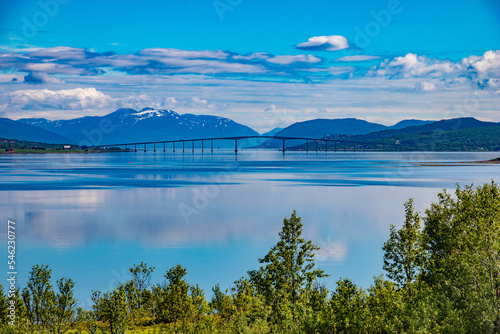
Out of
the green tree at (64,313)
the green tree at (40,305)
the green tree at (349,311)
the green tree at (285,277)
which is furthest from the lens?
the green tree at (40,305)

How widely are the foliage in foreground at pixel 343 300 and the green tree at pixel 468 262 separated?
0.19ft

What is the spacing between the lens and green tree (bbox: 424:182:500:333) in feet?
76.6

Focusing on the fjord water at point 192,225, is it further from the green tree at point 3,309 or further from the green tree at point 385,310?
the green tree at point 385,310

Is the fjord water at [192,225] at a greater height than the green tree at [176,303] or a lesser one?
lesser

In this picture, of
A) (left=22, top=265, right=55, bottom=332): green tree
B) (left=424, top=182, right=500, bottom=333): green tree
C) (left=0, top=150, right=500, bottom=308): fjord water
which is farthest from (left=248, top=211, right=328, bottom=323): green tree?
(left=22, top=265, right=55, bottom=332): green tree

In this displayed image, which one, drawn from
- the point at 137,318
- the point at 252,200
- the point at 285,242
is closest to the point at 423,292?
the point at 285,242

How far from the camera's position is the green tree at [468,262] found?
23359mm

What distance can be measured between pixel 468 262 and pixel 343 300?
680cm

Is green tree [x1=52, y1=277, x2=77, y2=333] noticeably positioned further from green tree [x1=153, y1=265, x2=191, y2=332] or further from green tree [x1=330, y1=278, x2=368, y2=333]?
green tree [x1=330, y1=278, x2=368, y2=333]

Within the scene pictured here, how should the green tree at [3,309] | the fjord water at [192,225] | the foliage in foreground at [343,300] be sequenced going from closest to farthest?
the foliage in foreground at [343,300], the green tree at [3,309], the fjord water at [192,225]

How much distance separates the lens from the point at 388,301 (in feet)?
82.8

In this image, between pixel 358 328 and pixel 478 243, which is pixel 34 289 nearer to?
pixel 358 328
